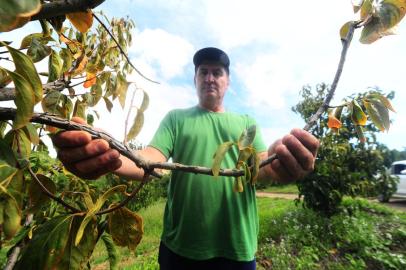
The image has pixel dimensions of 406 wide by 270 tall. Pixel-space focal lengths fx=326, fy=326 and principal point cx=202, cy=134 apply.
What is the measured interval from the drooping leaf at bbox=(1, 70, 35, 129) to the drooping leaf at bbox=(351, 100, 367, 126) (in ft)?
2.60

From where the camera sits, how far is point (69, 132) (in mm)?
711

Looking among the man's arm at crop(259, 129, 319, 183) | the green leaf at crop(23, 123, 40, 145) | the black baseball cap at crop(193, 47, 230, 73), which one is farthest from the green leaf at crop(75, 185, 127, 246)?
the black baseball cap at crop(193, 47, 230, 73)

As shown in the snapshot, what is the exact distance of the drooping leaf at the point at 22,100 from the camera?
21.3 inches

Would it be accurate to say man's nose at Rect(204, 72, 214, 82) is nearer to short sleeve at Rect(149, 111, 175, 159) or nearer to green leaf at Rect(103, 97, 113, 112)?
short sleeve at Rect(149, 111, 175, 159)

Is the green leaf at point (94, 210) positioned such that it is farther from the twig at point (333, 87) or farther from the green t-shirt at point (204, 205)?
the green t-shirt at point (204, 205)

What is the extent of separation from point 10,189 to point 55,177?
1192 millimetres

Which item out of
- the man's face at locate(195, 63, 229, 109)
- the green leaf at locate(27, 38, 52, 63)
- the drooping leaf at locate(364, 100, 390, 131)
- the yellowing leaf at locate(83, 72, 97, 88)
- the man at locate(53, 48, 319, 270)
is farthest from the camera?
the man's face at locate(195, 63, 229, 109)

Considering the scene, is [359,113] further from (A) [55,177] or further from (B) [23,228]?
(A) [55,177]

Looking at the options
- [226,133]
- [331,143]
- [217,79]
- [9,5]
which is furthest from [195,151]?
[331,143]

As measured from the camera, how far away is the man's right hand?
2.36 feet

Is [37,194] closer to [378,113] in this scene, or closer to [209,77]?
[378,113]

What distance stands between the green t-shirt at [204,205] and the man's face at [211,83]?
31 cm

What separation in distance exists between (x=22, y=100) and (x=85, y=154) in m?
0.25

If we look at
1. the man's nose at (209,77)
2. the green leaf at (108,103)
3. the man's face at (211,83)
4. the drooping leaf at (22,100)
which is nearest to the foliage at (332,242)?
the man's face at (211,83)
